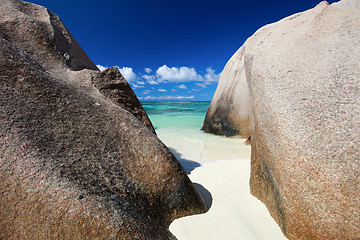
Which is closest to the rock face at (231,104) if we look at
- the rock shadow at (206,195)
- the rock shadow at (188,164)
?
the rock shadow at (188,164)

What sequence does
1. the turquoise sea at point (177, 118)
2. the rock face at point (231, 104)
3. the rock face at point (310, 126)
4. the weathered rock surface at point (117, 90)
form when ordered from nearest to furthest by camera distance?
the rock face at point (310, 126) < the weathered rock surface at point (117, 90) < the rock face at point (231, 104) < the turquoise sea at point (177, 118)

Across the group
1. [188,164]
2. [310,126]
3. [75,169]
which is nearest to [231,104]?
[188,164]

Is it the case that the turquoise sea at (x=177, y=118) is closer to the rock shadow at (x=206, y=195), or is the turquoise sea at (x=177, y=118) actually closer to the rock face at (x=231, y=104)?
the rock face at (x=231, y=104)

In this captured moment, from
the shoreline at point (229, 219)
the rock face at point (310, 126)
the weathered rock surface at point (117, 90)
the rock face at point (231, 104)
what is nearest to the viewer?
the rock face at point (310, 126)

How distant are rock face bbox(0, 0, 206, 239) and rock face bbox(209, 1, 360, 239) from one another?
643mm

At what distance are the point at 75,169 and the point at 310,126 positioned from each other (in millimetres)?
1532

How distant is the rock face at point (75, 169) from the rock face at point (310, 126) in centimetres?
64

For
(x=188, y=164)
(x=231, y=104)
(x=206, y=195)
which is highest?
(x=231, y=104)

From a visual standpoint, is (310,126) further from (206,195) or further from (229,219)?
(206,195)

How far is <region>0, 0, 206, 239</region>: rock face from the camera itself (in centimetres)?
85

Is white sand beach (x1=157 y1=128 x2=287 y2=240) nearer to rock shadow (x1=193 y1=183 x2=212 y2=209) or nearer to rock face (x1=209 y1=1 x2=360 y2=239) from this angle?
rock shadow (x1=193 y1=183 x2=212 y2=209)

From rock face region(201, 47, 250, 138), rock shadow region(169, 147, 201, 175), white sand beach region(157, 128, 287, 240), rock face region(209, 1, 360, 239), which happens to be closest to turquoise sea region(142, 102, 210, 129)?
rock face region(201, 47, 250, 138)

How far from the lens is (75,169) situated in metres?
1.01

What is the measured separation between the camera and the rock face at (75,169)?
2.81 ft
